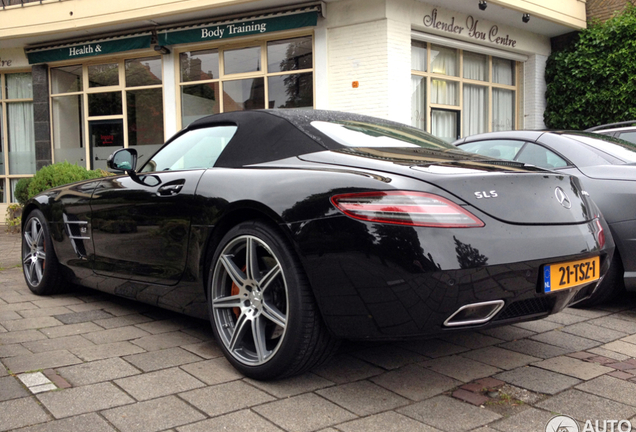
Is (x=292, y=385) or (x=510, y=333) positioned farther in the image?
(x=510, y=333)

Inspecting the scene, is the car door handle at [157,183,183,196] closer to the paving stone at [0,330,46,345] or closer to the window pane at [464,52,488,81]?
the paving stone at [0,330,46,345]

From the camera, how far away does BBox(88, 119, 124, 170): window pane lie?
13.3 metres

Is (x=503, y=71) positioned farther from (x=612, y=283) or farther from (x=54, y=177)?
(x=612, y=283)

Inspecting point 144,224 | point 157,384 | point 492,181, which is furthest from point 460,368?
point 144,224

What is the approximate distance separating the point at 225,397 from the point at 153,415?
0.33 meters

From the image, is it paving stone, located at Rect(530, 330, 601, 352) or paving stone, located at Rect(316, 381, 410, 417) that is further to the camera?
paving stone, located at Rect(530, 330, 601, 352)

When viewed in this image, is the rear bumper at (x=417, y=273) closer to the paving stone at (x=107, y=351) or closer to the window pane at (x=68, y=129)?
the paving stone at (x=107, y=351)

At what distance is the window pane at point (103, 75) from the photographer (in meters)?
13.2

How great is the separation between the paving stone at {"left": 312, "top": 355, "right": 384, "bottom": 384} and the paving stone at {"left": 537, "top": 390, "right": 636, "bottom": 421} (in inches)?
31.7

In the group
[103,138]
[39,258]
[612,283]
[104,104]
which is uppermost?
[104,104]

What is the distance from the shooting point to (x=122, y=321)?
3928mm

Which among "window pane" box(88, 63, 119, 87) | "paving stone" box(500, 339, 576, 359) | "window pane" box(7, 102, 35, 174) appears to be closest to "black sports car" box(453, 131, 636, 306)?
"paving stone" box(500, 339, 576, 359)

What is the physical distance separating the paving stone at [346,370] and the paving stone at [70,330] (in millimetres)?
1633

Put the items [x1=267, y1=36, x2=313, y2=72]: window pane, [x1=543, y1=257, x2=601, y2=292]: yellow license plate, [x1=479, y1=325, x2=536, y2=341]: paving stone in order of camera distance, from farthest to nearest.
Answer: [x1=267, y1=36, x2=313, y2=72]: window pane, [x1=479, y1=325, x2=536, y2=341]: paving stone, [x1=543, y1=257, x2=601, y2=292]: yellow license plate
